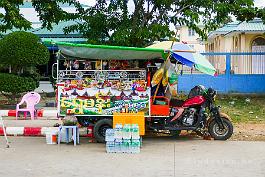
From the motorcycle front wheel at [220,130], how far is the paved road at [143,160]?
0.21 metres

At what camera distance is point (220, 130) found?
10.7 meters

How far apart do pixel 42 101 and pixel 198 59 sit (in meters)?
10.8

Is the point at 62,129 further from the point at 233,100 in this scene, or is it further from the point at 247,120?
the point at 233,100

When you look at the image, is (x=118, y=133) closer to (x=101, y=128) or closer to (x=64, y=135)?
(x=101, y=128)

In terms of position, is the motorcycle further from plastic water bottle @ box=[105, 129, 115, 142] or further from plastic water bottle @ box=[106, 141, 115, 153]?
plastic water bottle @ box=[106, 141, 115, 153]

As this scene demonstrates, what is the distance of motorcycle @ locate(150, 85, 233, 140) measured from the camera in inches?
413

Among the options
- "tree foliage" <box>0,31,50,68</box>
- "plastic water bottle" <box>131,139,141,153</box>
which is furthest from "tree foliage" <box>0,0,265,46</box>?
"plastic water bottle" <box>131,139,141,153</box>

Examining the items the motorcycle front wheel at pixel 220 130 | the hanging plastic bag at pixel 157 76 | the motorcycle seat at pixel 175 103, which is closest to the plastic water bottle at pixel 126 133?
the hanging plastic bag at pixel 157 76

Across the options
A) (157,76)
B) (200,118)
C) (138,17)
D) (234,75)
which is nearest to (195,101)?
(200,118)

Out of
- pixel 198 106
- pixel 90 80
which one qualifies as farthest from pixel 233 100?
pixel 90 80

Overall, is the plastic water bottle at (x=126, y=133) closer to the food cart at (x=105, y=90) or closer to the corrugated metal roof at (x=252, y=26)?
the food cart at (x=105, y=90)

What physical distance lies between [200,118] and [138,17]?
23.9 ft

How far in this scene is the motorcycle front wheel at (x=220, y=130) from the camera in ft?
34.8

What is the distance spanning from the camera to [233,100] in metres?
20.2
